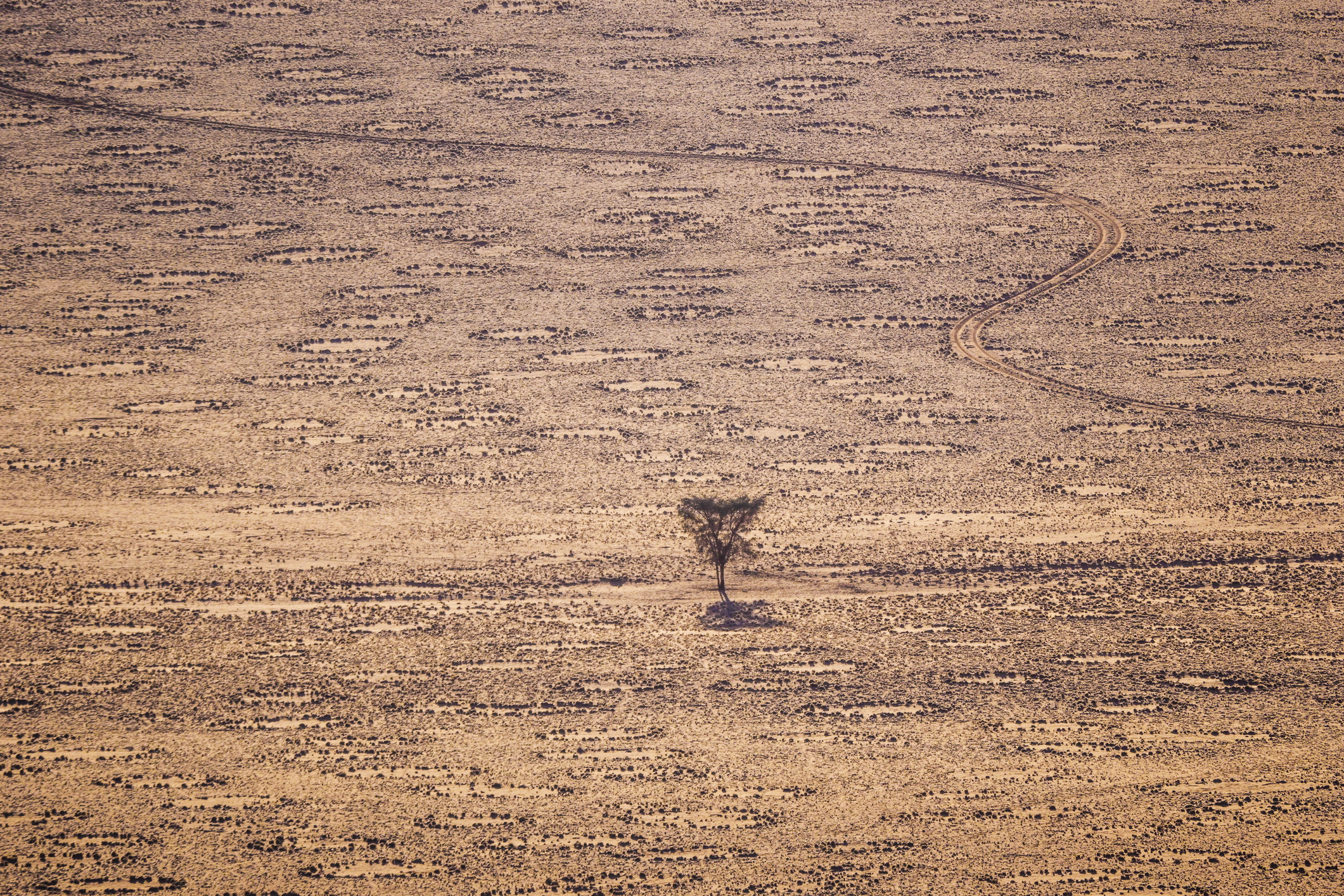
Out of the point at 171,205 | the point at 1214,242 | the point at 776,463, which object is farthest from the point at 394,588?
the point at 1214,242

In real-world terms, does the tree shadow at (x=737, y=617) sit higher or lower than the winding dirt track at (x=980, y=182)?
lower

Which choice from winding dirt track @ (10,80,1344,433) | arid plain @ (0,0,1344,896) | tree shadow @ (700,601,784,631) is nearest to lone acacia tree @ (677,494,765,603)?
tree shadow @ (700,601,784,631)

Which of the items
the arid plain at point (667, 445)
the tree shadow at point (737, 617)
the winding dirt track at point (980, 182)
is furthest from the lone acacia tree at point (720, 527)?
the winding dirt track at point (980, 182)

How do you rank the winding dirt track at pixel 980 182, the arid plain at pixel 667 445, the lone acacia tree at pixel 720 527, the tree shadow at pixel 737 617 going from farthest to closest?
the winding dirt track at pixel 980 182
the lone acacia tree at pixel 720 527
the tree shadow at pixel 737 617
the arid plain at pixel 667 445

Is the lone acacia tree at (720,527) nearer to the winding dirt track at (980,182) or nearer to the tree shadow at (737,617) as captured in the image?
the tree shadow at (737,617)

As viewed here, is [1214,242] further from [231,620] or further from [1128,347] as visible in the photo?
[231,620]

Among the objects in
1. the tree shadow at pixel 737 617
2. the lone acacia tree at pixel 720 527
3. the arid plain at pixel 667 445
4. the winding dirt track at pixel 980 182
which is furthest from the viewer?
the winding dirt track at pixel 980 182

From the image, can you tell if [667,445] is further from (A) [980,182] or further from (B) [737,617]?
(A) [980,182]

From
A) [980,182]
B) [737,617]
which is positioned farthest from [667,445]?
[980,182]

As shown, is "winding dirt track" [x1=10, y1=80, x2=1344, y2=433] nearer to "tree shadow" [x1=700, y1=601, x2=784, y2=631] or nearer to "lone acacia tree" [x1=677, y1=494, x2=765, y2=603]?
"lone acacia tree" [x1=677, y1=494, x2=765, y2=603]
